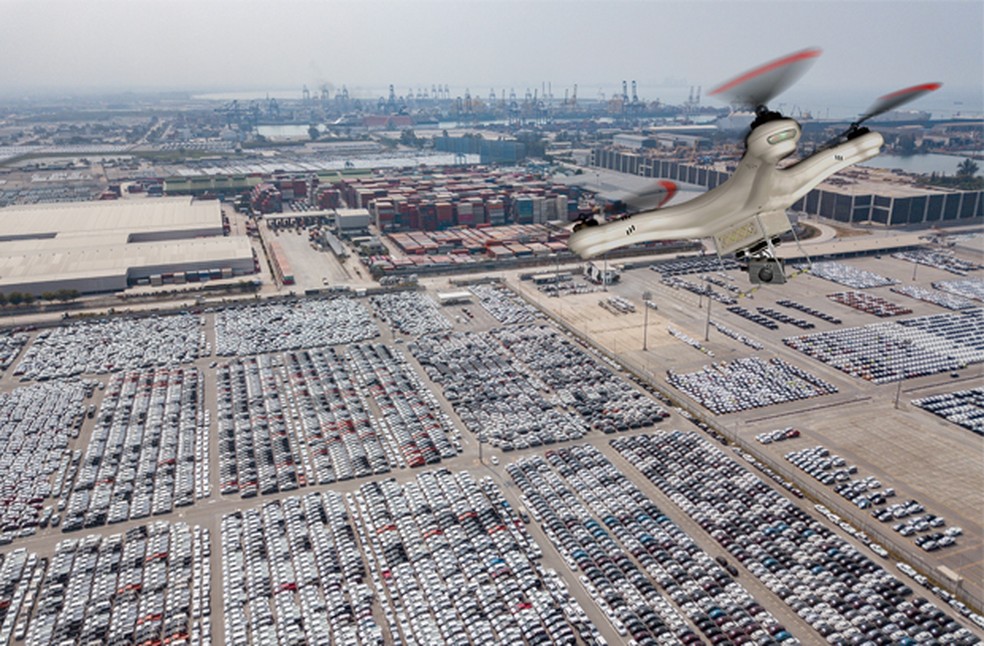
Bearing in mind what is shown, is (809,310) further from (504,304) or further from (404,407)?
(404,407)

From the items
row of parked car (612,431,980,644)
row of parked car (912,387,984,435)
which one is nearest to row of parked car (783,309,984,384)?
row of parked car (912,387,984,435)

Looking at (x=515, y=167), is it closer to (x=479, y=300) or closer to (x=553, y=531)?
(x=479, y=300)

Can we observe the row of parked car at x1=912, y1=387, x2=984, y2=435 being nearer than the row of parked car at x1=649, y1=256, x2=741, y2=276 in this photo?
Yes

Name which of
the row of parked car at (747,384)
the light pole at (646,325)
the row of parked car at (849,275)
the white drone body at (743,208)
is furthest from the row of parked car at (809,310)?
the white drone body at (743,208)

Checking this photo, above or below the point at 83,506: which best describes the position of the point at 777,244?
above

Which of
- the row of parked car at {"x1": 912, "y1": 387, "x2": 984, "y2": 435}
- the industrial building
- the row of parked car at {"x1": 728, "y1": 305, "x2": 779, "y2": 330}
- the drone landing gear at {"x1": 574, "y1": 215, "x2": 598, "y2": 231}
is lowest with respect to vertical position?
the row of parked car at {"x1": 912, "y1": 387, "x2": 984, "y2": 435}

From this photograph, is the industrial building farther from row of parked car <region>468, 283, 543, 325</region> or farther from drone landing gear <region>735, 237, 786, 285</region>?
drone landing gear <region>735, 237, 786, 285</region>

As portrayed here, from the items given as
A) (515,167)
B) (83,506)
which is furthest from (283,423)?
(515,167)
